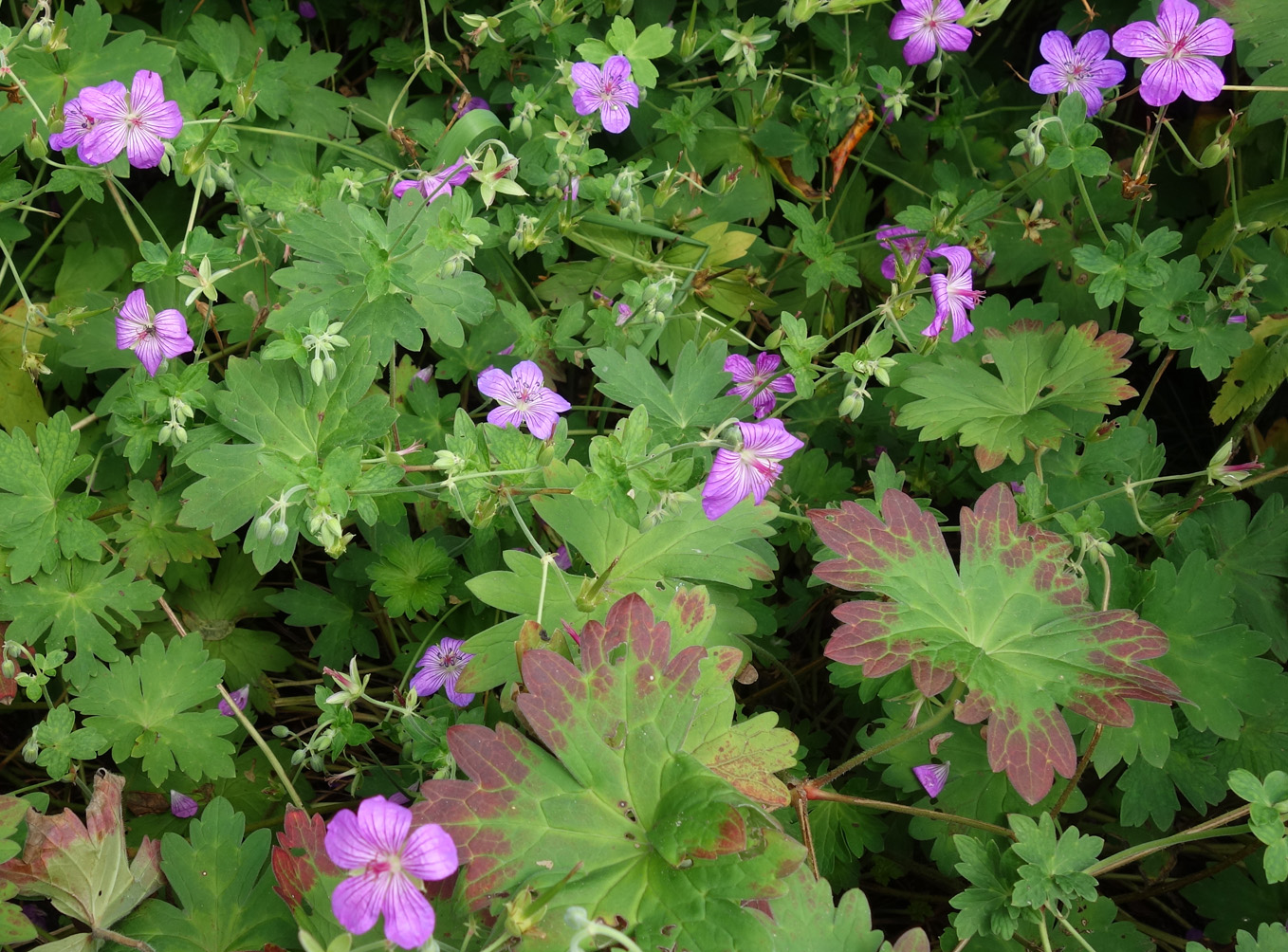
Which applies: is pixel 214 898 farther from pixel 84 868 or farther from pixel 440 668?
pixel 440 668

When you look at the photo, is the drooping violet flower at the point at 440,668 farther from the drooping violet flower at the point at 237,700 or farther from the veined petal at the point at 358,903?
the veined petal at the point at 358,903

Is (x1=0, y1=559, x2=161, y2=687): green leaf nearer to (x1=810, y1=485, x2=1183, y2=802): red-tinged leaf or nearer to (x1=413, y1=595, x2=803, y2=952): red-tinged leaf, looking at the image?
(x1=413, y1=595, x2=803, y2=952): red-tinged leaf

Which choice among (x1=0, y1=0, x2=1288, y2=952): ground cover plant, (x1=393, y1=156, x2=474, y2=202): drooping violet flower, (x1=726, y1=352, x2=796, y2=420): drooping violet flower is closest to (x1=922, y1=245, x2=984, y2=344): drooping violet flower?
(x1=0, y1=0, x2=1288, y2=952): ground cover plant

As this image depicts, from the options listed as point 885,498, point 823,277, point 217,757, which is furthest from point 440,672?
point 823,277

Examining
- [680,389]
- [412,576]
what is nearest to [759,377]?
[680,389]

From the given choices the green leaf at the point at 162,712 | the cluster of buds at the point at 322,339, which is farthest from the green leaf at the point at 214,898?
the cluster of buds at the point at 322,339
